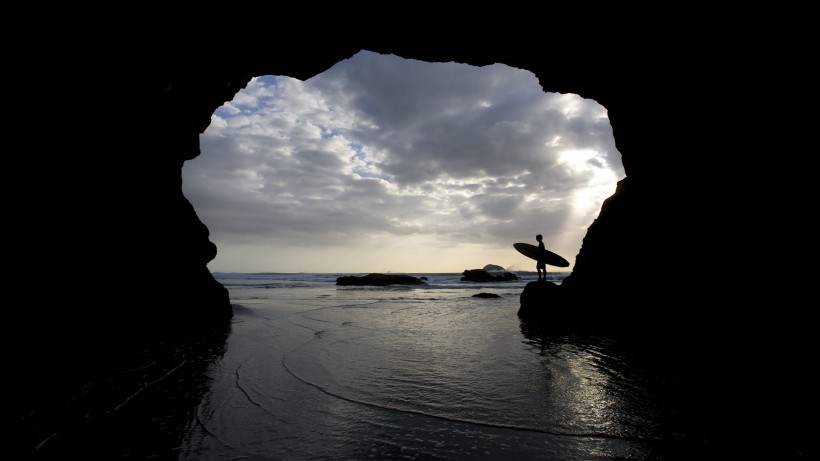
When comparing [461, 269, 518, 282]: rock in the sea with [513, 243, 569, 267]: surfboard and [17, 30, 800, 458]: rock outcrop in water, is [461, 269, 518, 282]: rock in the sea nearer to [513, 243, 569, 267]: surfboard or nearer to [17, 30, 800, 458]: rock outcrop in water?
[513, 243, 569, 267]: surfboard

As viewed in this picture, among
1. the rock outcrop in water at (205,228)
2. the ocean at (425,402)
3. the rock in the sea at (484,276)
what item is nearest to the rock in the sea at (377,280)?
the rock in the sea at (484,276)

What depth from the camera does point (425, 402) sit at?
351 centimetres

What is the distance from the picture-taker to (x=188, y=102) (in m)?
9.87

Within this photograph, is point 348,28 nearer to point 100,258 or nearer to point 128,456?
point 100,258

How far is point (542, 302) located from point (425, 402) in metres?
8.03

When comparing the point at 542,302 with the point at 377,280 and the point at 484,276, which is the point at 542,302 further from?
the point at 484,276

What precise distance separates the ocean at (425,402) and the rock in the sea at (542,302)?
12.1 feet

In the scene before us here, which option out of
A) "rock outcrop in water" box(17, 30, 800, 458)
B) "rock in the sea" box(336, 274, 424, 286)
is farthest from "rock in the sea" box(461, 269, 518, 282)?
"rock outcrop in water" box(17, 30, 800, 458)

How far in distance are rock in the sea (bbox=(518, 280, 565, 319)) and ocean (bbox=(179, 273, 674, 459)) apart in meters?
3.70

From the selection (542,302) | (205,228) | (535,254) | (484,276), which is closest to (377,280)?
(484,276)

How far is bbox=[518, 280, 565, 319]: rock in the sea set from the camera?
34.0ft

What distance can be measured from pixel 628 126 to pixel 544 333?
22.1ft

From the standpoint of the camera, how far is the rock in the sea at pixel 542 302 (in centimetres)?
1035

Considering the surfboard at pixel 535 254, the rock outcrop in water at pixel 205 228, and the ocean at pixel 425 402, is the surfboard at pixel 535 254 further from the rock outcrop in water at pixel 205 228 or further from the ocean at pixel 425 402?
the ocean at pixel 425 402
